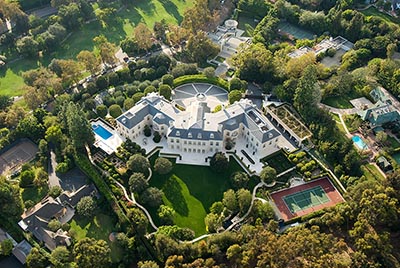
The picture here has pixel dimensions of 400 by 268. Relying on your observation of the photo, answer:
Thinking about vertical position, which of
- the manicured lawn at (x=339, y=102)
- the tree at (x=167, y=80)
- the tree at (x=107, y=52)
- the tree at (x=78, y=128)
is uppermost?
the tree at (x=107, y=52)

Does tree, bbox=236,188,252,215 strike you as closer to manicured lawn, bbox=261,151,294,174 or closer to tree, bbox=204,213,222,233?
tree, bbox=204,213,222,233

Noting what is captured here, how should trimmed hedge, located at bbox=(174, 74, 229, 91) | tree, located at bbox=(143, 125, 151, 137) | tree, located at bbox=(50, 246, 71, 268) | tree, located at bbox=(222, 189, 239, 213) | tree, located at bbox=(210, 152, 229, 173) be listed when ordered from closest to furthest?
1. tree, located at bbox=(50, 246, 71, 268)
2. tree, located at bbox=(222, 189, 239, 213)
3. tree, located at bbox=(210, 152, 229, 173)
4. tree, located at bbox=(143, 125, 151, 137)
5. trimmed hedge, located at bbox=(174, 74, 229, 91)

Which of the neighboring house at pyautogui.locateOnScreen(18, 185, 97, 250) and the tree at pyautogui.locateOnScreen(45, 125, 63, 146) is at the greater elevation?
the tree at pyautogui.locateOnScreen(45, 125, 63, 146)

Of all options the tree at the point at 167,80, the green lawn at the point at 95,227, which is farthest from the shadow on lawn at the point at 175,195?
the tree at the point at 167,80

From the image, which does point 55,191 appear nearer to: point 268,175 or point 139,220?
point 139,220

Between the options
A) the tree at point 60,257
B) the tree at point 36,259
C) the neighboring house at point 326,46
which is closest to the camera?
the tree at point 60,257

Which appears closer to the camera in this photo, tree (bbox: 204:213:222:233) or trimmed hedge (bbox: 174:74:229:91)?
tree (bbox: 204:213:222:233)

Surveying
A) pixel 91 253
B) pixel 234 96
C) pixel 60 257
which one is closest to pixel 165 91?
pixel 234 96

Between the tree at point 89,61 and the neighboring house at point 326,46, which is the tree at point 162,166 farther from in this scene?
the neighboring house at point 326,46

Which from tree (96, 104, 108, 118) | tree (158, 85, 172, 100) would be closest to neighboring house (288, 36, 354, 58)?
tree (158, 85, 172, 100)
